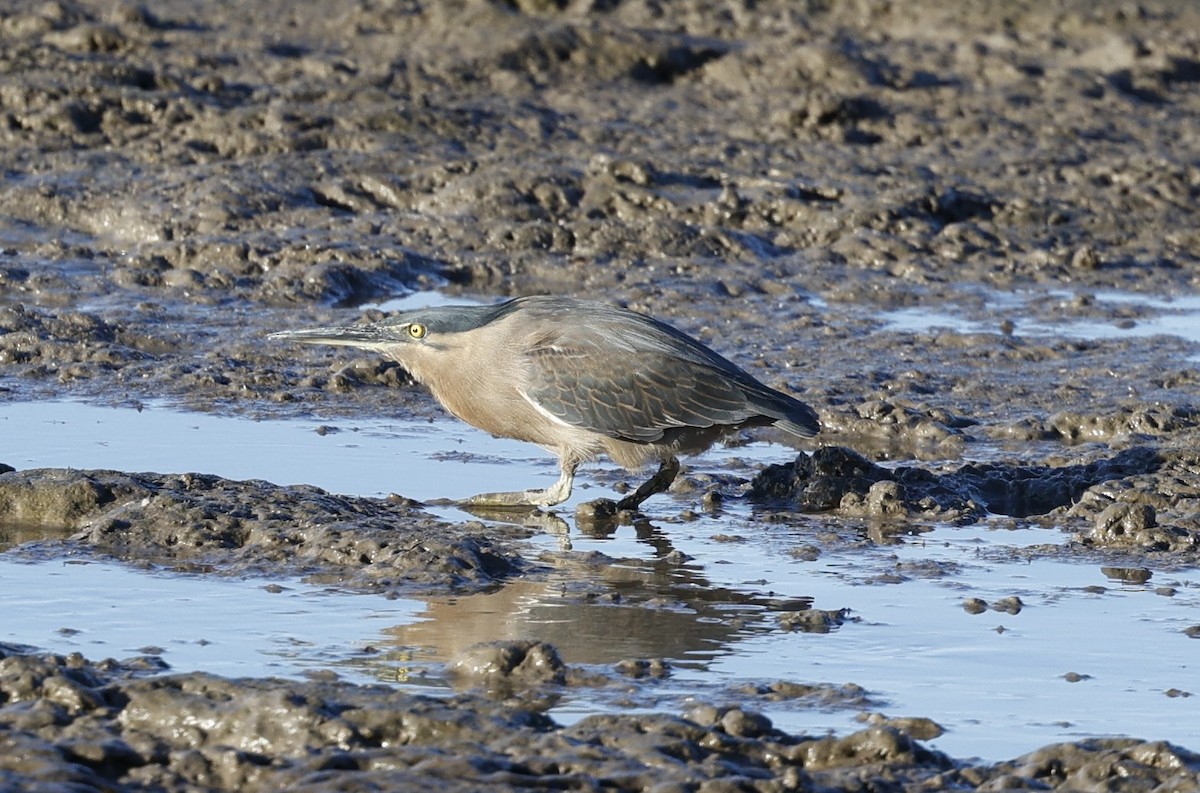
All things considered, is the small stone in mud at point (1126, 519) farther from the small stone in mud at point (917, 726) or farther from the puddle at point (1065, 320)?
the puddle at point (1065, 320)

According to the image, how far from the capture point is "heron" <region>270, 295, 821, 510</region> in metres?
7.73

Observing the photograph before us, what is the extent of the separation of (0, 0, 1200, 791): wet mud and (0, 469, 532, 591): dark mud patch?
17 mm

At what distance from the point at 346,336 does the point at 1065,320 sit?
488 centimetres

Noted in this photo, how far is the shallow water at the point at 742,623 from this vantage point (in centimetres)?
522

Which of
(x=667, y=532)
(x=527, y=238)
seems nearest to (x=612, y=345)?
(x=667, y=532)

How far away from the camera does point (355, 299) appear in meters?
11.1

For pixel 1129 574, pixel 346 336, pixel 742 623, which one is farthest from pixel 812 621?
pixel 346 336

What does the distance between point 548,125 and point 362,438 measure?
5.51 metres

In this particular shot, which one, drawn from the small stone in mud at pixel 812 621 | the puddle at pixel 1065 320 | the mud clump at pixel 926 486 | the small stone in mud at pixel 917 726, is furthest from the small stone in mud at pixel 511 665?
the puddle at pixel 1065 320

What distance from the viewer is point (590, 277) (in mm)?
11516

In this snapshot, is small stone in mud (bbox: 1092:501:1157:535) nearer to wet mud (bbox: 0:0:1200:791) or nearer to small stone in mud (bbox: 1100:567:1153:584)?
A: wet mud (bbox: 0:0:1200:791)

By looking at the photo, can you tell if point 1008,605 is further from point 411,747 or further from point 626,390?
point 411,747

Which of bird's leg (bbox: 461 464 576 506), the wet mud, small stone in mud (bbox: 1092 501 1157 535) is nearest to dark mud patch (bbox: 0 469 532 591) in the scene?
the wet mud

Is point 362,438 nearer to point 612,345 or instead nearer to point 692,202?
point 612,345
